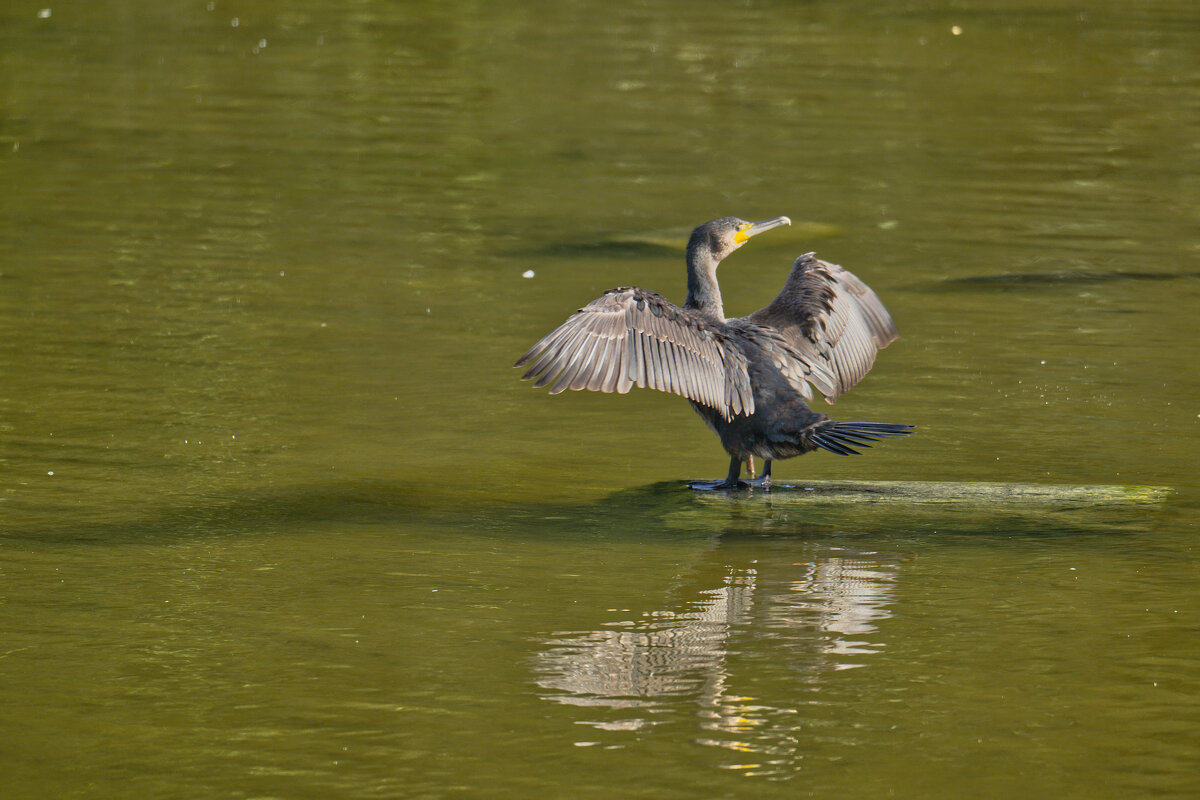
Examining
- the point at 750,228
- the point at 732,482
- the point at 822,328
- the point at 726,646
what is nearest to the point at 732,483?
the point at 732,482

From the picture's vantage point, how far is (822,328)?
832 centimetres

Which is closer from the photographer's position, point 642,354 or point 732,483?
point 642,354

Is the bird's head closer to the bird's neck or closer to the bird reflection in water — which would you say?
the bird's neck

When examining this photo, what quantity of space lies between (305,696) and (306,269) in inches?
270

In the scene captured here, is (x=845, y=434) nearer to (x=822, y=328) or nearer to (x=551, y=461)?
(x=822, y=328)

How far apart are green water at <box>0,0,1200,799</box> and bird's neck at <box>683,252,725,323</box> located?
735 mm

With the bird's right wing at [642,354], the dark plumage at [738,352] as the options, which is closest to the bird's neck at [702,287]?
the dark plumage at [738,352]

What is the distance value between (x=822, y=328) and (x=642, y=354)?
53.6 inches

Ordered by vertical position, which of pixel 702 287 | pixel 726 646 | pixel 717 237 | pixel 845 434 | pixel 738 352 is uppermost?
pixel 717 237

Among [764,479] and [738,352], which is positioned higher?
[738,352]

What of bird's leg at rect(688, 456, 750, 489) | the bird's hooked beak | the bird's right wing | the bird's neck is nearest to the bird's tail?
the bird's right wing

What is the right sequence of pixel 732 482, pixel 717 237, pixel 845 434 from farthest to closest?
pixel 717 237 < pixel 732 482 < pixel 845 434

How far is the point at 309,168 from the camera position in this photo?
50.3 feet

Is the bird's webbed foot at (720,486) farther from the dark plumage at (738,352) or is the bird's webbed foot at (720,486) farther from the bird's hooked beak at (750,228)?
the bird's hooked beak at (750,228)
